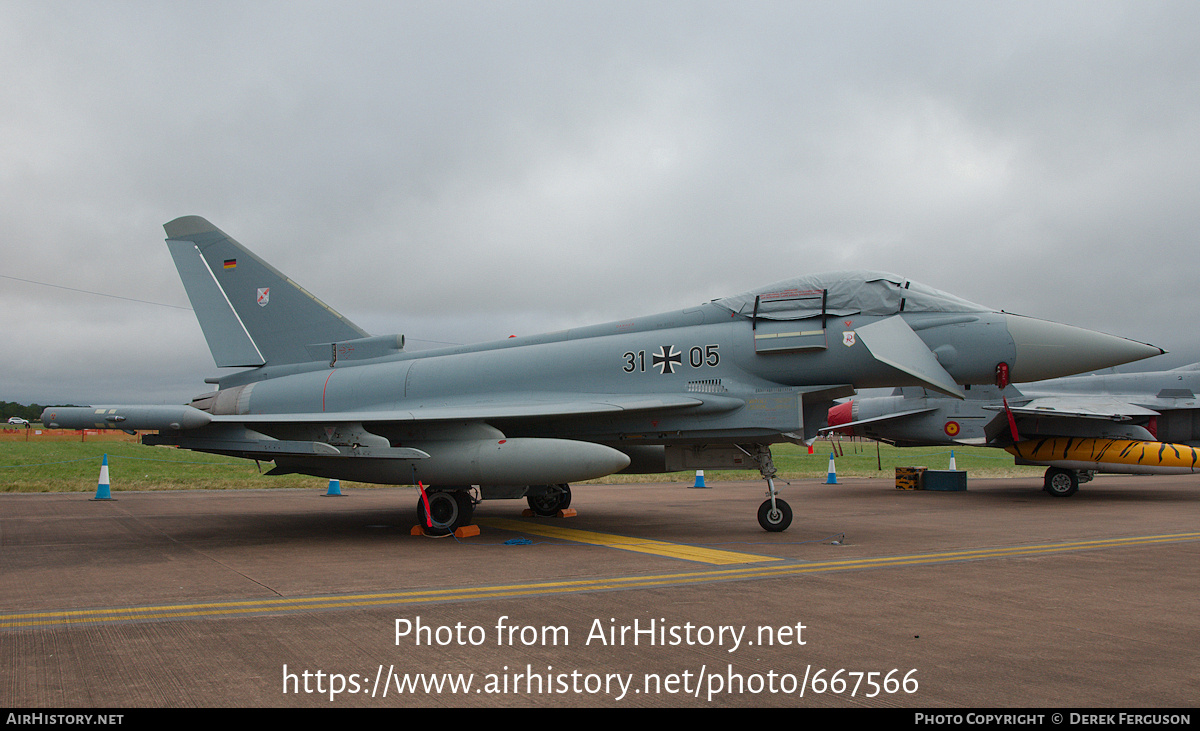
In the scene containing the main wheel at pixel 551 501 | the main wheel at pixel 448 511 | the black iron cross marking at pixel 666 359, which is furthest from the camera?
the main wheel at pixel 551 501

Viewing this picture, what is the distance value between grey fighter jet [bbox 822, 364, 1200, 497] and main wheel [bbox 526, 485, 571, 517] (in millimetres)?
9872

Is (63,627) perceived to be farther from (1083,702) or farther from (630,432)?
(630,432)

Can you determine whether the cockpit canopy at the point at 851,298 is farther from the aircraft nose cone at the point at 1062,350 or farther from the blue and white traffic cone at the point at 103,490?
the blue and white traffic cone at the point at 103,490

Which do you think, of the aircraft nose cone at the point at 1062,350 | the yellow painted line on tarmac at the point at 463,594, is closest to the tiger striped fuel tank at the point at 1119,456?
the aircraft nose cone at the point at 1062,350

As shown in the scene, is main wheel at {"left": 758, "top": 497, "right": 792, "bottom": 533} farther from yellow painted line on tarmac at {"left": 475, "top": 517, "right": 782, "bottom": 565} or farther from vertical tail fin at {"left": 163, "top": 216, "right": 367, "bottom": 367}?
vertical tail fin at {"left": 163, "top": 216, "right": 367, "bottom": 367}

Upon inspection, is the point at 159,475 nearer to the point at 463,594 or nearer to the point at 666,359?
the point at 666,359

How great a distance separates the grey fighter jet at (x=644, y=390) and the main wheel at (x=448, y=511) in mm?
20

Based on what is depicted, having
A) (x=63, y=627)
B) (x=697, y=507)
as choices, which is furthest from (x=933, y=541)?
(x=63, y=627)

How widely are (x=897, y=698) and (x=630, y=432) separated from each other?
7019 millimetres

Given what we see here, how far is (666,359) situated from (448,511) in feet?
12.3

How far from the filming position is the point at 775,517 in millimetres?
10148

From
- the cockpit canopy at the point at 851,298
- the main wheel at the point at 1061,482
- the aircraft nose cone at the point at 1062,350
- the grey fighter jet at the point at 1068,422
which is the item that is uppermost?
the cockpit canopy at the point at 851,298

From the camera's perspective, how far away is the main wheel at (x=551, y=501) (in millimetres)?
12781
